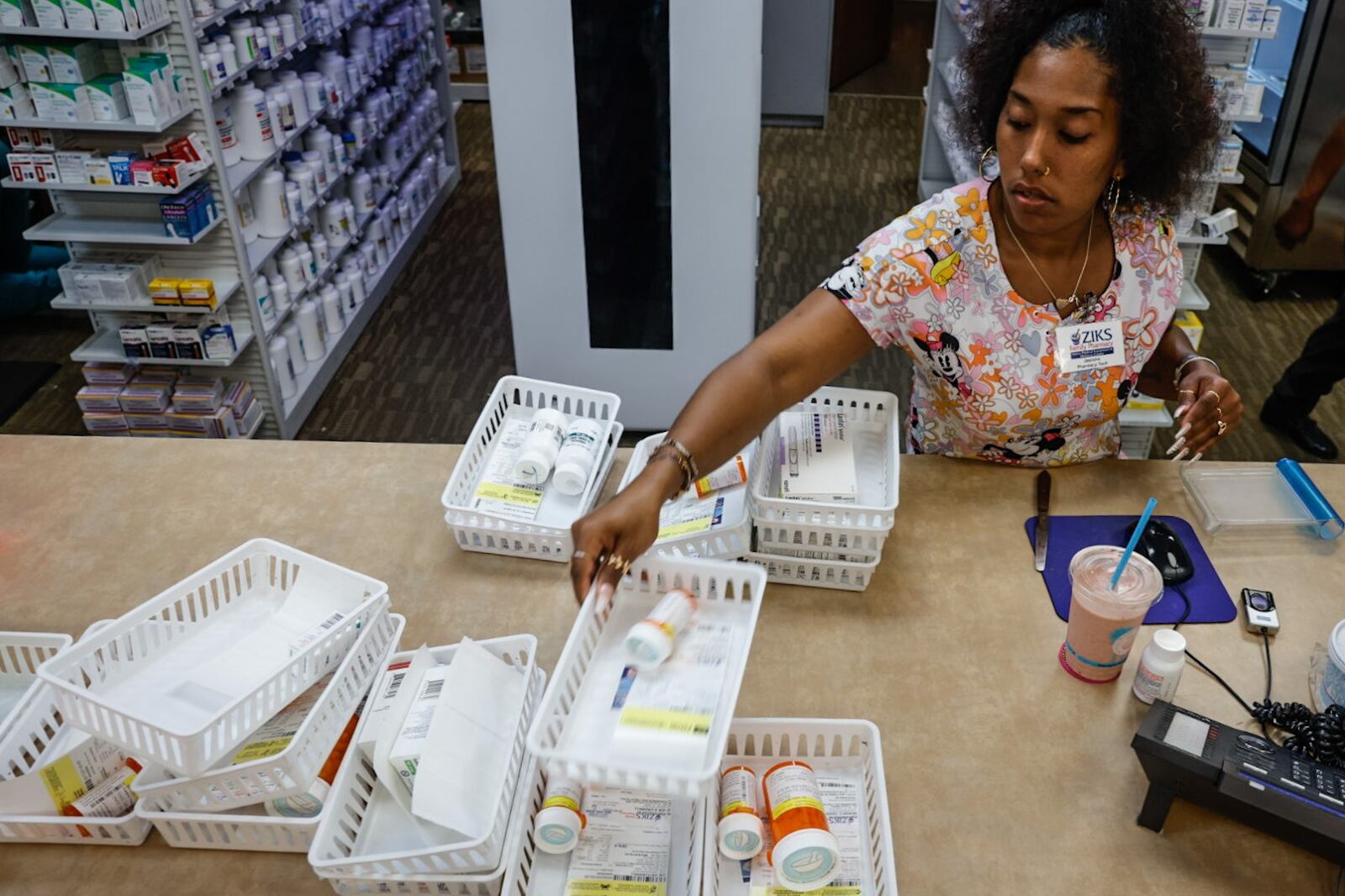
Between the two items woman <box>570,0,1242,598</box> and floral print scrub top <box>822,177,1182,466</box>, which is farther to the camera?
floral print scrub top <box>822,177,1182,466</box>

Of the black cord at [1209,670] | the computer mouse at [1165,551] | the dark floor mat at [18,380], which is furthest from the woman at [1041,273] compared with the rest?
the dark floor mat at [18,380]

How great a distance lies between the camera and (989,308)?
5.67 feet

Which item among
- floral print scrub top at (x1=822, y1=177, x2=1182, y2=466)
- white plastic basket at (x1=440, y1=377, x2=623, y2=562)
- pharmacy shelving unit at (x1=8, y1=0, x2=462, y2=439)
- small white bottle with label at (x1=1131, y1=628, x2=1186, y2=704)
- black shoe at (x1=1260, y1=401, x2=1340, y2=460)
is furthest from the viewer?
black shoe at (x1=1260, y1=401, x2=1340, y2=460)

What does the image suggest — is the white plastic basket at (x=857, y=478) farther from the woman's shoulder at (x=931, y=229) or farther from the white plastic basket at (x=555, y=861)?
the white plastic basket at (x=555, y=861)

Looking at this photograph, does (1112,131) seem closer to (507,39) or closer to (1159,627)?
(1159,627)

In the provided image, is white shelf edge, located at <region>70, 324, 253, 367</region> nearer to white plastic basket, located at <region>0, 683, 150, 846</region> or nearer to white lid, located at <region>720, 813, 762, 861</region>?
white plastic basket, located at <region>0, 683, 150, 846</region>

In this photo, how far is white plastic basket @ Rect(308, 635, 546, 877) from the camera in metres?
1.13

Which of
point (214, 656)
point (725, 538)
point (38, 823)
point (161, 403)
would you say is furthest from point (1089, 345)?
point (161, 403)

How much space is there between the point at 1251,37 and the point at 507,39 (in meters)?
2.41

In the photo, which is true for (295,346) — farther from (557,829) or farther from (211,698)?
(557,829)

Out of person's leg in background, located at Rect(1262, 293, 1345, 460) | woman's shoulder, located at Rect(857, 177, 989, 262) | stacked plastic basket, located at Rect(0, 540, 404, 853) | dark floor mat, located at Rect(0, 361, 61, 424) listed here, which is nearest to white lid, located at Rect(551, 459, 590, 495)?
stacked plastic basket, located at Rect(0, 540, 404, 853)

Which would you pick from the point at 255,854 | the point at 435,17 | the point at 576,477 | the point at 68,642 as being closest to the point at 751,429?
the point at 576,477

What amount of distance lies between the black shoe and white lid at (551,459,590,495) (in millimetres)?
3206

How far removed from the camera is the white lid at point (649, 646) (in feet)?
3.61
